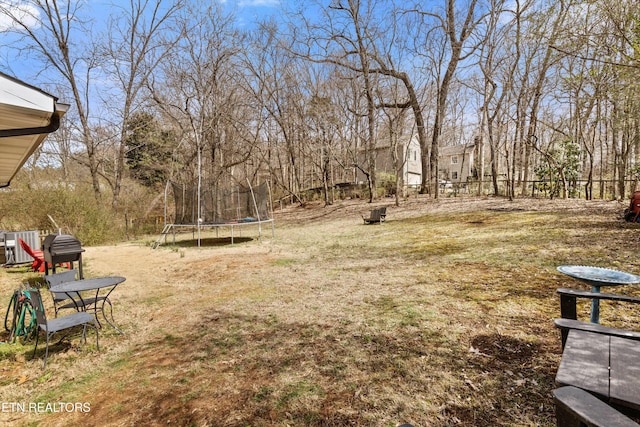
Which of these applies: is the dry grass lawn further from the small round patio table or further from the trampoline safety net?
the trampoline safety net

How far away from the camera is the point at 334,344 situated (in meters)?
3.34

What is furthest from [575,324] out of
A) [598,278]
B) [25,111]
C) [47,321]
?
[47,321]

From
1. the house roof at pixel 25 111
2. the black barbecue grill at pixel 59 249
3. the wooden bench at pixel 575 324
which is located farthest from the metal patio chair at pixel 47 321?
the wooden bench at pixel 575 324

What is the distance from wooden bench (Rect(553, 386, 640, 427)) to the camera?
99 centimetres

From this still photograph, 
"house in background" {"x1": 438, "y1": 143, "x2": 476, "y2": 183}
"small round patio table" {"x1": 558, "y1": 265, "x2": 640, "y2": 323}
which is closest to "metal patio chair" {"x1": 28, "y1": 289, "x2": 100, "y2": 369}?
"small round patio table" {"x1": 558, "y1": 265, "x2": 640, "y2": 323}

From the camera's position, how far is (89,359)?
338cm

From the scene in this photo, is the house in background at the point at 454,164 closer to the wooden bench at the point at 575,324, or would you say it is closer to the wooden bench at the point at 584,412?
the wooden bench at the point at 575,324

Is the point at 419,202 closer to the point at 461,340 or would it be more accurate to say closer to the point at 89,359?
the point at 461,340

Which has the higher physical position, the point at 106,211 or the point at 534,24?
the point at 534,24

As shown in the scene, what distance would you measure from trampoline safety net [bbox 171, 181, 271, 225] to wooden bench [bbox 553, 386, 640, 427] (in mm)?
11228

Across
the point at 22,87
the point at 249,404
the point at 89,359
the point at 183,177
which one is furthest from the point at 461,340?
the point at 183,177

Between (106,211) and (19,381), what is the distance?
37.8 ft

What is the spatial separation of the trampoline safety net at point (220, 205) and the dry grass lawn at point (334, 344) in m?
4.69

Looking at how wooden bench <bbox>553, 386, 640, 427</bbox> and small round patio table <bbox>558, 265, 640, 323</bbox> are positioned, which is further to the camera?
small round patio table <bbox>558, 265, 640, 323</bbox>
